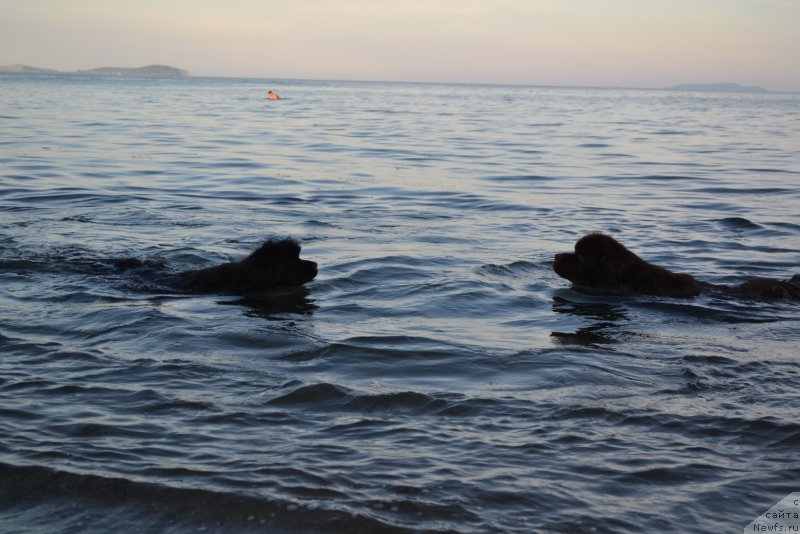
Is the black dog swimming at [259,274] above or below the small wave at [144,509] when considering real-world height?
above

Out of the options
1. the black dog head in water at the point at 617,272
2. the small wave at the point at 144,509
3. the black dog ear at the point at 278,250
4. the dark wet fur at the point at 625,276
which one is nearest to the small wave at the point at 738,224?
the dark wet fur at the point at 625,276

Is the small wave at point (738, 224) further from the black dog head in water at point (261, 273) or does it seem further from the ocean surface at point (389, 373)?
the black dog head in water at point (261, 273)

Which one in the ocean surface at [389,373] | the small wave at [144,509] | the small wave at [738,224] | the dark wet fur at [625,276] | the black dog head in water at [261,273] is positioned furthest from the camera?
the small wave at [738,224]

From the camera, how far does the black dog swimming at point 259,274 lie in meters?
9.37

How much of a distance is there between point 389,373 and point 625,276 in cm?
363

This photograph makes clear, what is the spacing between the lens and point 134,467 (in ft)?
16.3

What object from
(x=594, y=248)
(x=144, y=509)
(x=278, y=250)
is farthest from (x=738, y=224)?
(x=144, y=509)

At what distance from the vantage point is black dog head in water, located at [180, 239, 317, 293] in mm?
9367

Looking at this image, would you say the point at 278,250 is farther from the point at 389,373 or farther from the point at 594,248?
the point at 594,248

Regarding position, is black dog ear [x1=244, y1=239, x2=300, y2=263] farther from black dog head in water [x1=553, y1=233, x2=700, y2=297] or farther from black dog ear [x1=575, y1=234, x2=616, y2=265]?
black dog ear [x1=575, y1=234, x2=616, y2=265]

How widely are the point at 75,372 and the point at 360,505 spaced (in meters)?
2.99

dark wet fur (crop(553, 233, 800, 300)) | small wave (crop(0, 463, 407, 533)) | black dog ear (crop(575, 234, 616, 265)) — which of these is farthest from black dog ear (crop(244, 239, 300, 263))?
small wave (crop(0, 463, 407, 533))

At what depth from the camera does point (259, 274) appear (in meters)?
9.43

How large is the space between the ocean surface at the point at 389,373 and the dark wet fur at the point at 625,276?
0.73 ft
